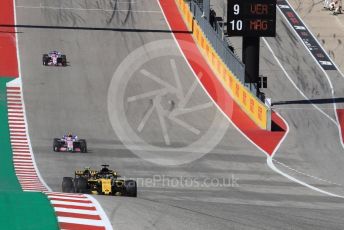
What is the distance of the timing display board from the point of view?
4384 cm

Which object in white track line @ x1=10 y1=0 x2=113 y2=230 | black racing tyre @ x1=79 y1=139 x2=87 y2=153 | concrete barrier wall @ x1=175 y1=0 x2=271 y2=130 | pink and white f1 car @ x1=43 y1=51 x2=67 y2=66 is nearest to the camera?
white track line @ x1=10 y1=0 x2=113 y2=230

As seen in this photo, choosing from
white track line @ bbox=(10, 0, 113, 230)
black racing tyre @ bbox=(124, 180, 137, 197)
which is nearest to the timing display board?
white track line @ bbox=(10, 0, 113, 230)

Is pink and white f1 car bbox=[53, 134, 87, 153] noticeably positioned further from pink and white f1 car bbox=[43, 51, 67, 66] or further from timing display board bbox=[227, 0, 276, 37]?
pink and white f1 car bbox=[43, 51, 67, 66]

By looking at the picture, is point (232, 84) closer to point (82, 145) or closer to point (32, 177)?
point (82, 145)

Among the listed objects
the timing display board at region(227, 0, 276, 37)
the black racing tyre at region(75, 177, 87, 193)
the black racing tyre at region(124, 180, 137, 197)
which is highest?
the timing display board at region(227, 0, 276, 37)

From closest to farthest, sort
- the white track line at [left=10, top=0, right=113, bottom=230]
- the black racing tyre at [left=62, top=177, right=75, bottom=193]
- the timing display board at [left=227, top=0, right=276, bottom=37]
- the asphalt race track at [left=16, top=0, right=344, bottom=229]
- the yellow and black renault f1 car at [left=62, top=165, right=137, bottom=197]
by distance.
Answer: the white track line at [left=10, top=0, right=113, bottom=230] → the asphalt race track at [left=16, top=0, right=344, bottom=229] → the yellow and black renault f1 car at [left=62, top=165, right=137, bottom=197] → the black racing tyre at [left=62, top=177, right=75, bottom=193] → the timing display board at [left=227, top=0, right=276, bottom=37]

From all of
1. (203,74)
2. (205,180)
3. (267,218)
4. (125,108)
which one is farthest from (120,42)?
(267,218)

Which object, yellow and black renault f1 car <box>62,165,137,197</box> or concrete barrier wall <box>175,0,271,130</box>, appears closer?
yellow and black renault f1 car <box>62,165,137,197</box>

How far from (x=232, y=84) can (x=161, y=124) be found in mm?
8262

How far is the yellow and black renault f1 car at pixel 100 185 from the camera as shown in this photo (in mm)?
24531

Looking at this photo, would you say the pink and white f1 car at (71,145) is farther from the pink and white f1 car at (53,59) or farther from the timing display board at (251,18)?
the pink and white f1 car at (53,59)

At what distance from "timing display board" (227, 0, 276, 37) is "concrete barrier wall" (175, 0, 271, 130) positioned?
324cm

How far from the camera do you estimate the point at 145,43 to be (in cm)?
5509

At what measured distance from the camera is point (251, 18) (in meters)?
44.3
